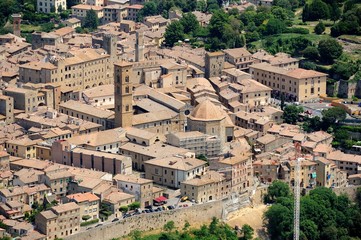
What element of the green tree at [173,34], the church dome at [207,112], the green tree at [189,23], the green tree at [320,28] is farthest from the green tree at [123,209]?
the green tree at [320,28]

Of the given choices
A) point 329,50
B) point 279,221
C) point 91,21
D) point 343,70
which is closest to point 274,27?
point 329,50

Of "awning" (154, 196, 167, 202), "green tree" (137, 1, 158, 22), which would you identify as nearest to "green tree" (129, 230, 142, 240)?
"awning" (154, 196, 167, 202)

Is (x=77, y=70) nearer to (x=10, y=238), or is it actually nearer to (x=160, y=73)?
(x=160, y=73)

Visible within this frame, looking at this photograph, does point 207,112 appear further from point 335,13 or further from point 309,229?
point 335,13

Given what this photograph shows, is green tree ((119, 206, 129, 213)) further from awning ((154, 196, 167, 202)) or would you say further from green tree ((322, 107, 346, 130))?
green tree ((322, 107, 346, 130))

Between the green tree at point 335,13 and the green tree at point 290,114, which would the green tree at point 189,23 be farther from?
the green tree at point 290,114
